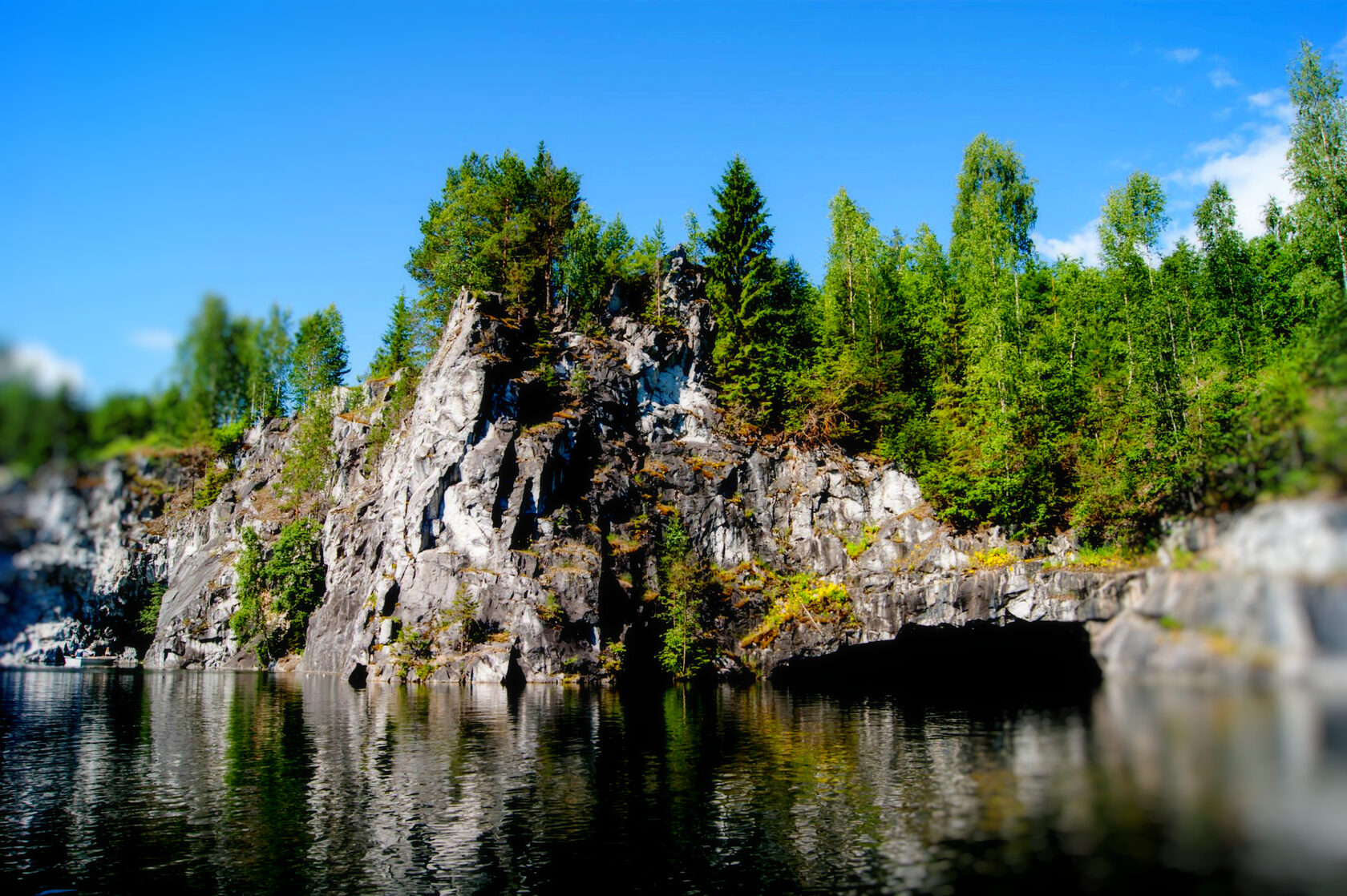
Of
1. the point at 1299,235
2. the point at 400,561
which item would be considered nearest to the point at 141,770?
the point at 400,561

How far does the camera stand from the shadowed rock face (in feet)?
144

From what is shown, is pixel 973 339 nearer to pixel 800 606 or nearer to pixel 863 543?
pixel 863 543

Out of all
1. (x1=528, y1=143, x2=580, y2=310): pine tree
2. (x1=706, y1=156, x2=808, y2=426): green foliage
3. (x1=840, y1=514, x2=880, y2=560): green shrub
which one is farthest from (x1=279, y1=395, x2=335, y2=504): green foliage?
(x1=840, y1=514, x2=880, y2=560): green shrub

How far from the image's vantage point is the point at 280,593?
64.4m

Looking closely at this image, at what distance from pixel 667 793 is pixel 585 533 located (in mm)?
30691

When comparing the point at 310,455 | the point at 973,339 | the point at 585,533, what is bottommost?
the point at 585,533

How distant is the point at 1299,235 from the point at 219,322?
4461 cm

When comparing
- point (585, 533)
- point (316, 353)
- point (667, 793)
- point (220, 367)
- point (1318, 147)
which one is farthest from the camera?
point (585, 533)

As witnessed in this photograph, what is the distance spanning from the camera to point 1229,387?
28.5 m

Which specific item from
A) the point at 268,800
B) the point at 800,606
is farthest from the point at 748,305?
the point at 268,800

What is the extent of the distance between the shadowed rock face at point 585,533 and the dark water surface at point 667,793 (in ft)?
19.1

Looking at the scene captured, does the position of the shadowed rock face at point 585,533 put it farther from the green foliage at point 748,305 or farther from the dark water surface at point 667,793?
the dark water surface at point 667,793

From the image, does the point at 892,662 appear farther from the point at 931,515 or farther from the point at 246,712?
the point at 246,712

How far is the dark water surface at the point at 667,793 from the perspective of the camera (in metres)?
4.23
